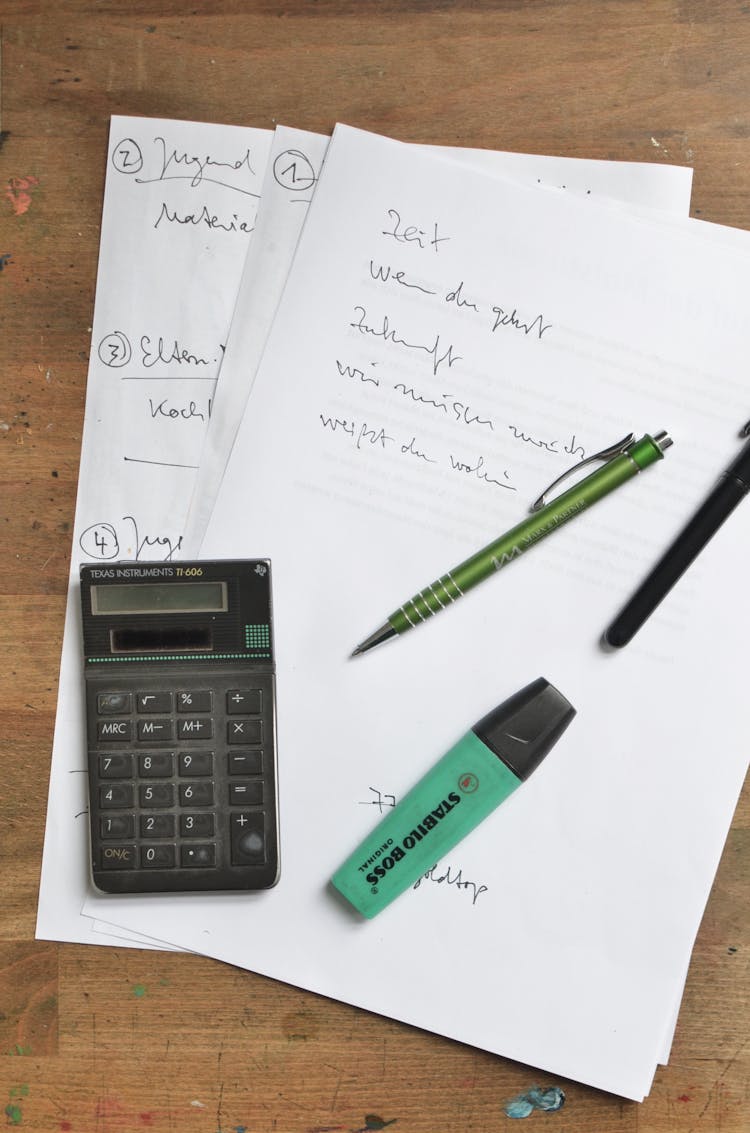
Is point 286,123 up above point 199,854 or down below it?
above

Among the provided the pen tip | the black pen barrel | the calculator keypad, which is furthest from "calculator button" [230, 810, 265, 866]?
the black pen barrel

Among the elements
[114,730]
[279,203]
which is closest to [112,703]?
[114,730]

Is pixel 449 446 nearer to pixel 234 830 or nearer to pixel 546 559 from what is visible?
pixel 546 559

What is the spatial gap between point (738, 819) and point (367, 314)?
1.13 ft

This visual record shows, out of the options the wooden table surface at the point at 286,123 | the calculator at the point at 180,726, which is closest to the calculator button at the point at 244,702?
the calculator at the point at 180,726

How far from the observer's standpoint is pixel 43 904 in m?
0.52

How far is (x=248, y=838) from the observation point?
0.50 m

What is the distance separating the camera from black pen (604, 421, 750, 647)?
52cm

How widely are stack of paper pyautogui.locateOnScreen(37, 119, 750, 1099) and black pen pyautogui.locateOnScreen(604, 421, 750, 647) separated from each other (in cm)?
1

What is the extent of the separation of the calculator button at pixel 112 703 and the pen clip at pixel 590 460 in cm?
24

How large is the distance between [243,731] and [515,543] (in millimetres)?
175

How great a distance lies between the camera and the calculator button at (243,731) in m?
0.50

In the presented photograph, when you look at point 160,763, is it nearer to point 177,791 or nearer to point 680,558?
point 177,791

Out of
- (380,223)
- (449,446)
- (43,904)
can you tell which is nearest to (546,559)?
(449,446)
